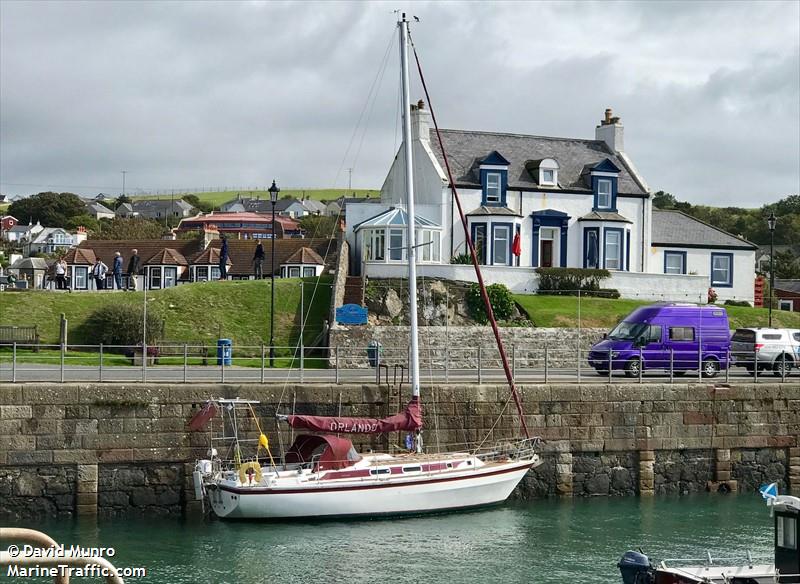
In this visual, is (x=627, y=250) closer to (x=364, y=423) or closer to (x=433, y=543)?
(x=364, y=423)

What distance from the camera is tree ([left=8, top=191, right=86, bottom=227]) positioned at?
168750mm

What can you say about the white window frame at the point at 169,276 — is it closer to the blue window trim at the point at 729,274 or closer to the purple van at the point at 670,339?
the blue window trim at the point at 729,274

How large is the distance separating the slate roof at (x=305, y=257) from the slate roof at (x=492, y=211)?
15473mm

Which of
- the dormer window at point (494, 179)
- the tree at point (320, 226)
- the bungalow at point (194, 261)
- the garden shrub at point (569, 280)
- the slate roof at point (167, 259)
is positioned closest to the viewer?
the garden shrub at point (569, 280)

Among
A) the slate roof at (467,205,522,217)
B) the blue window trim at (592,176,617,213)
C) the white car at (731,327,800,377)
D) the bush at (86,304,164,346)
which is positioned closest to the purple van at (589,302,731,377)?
the white car at (731,327,800,377)

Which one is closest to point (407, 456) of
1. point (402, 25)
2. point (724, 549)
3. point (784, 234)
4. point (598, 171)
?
point (724, 549)

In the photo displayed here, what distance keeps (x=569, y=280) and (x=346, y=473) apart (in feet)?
88.3

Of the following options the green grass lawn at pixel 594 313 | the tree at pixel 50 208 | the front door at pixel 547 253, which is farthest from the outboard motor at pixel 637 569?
the tree at pixel 50 208

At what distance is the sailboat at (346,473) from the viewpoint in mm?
23281

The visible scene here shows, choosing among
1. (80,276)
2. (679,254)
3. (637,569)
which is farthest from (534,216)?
(637,569)

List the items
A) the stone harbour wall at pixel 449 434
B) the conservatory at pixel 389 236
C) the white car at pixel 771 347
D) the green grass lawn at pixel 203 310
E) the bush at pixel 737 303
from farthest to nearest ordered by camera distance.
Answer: the bush at pixel 737 303 < the conservatory at pixel 389 236 < the green grass lawn at pixel 203 310 < the white car at pixel 771 347 < the stone harbour wall at pixel 449 434

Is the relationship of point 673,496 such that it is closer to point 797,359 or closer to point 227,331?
point 797,359

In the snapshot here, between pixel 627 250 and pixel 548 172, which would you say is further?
pixel 627 250

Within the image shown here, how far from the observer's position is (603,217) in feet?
170
